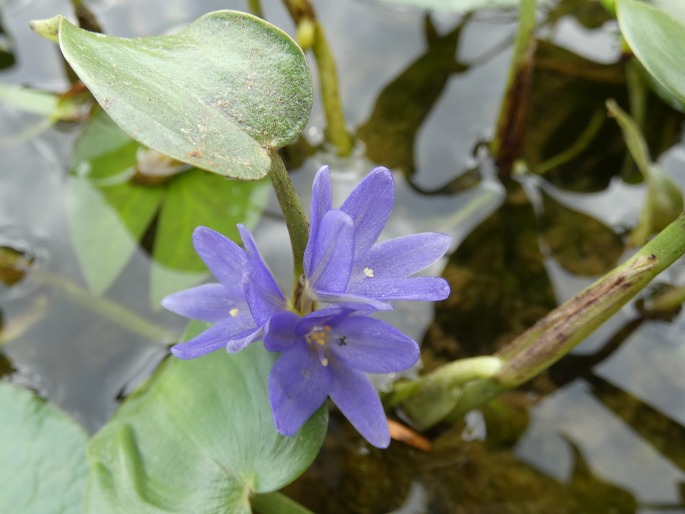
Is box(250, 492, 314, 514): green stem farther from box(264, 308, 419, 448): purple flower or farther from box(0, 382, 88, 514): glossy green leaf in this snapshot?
box(0, 382, 88, 514): glossy green leaf

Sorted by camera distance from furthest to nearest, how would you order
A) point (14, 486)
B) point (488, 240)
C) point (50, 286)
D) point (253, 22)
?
point (488, 240) → point (50, 286) → point (14, 486) → point (253, 22)

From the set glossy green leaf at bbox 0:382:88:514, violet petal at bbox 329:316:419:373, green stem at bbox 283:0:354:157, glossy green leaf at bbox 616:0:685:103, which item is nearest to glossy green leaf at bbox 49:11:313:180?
violet petal at bbox 329:316:419:373

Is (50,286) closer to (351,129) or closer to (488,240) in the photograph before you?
(351,129)

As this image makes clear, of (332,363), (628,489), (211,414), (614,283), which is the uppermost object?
(614,283)

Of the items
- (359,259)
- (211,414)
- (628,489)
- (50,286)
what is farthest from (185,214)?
(628,489)

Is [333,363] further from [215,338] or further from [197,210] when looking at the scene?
[197,210]

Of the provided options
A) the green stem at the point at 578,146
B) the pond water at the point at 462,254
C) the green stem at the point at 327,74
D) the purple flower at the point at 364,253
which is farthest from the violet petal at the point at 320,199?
Answer: the green stem at the point at 578,146

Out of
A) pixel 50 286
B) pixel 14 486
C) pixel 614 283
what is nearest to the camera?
pixel 614 283
